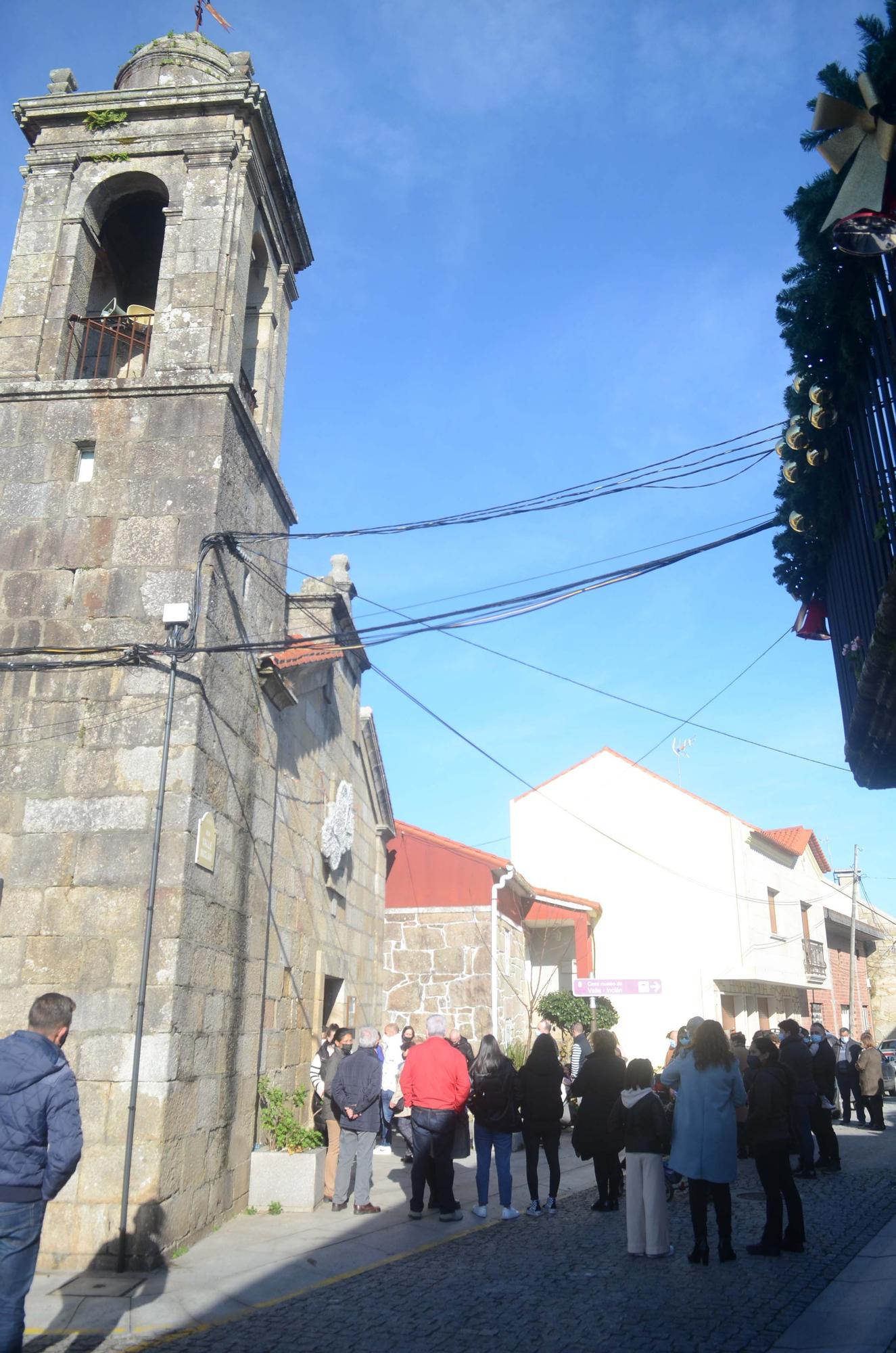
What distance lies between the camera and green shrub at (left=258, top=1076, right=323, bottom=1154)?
886 centimetres

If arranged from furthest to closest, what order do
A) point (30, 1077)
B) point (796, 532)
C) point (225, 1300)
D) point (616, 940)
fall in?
point (616, 940)
point (796, 532)
point (225, 1300)
point (30, 1077)

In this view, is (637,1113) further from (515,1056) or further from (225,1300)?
(515,1056)

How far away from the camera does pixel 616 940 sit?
26.0 metres

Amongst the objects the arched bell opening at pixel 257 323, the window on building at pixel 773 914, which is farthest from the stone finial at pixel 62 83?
the window on building at pixel 773 914

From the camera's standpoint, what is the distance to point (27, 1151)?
4.17 m

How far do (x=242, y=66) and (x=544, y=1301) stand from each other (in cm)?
1129

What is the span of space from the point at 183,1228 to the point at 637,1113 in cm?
326

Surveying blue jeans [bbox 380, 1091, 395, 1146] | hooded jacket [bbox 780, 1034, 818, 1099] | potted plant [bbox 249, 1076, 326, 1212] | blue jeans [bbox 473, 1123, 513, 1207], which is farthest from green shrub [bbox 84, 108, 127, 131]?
hooded jacket [bbox 780, 1034, 818, 1099]

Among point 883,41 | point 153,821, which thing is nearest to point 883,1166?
point 153,821

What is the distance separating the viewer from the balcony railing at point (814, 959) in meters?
30.5

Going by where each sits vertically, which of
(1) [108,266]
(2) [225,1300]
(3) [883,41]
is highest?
(1) [108,266]

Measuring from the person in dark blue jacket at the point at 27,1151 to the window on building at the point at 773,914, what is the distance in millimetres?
26236

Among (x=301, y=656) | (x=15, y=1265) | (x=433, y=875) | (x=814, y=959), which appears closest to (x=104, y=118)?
(x=301, y=656)

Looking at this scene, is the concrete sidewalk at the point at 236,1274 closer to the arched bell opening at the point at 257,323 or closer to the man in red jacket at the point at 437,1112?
the man in red jacket at the point at 437,1112
